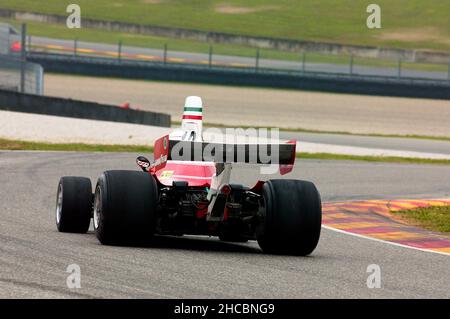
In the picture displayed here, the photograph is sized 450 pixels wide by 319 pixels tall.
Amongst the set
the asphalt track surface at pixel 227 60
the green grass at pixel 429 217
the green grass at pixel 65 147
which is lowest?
the green grass at pixel 65 147

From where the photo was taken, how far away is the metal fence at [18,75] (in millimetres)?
31641

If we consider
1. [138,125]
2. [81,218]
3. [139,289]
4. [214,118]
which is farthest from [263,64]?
[139,289]

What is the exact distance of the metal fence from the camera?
104ft

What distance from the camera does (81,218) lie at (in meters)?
12.7

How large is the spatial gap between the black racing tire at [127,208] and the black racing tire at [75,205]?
4.23ft

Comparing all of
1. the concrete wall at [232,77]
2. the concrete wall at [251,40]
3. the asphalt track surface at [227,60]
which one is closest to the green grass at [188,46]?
the concrete wall at [251,40]

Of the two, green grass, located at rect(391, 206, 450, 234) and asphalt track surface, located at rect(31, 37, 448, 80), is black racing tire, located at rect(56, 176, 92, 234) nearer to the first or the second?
green grass, located at rect(391, 206, 450, 234)

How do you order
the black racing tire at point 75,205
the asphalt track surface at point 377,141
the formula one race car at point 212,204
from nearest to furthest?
the formula one race car at point 212,204 → the black racing tire at point 75,205 → the asphalt track surface at point 377,141

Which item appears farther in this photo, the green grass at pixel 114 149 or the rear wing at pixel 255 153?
the green grass at pixel 114 149

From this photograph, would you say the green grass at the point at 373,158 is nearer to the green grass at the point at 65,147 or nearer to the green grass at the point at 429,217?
the green grass at the point at 65,147

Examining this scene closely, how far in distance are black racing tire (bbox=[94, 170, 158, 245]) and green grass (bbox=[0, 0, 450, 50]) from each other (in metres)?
52.7

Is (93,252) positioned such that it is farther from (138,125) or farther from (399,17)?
(399,17)

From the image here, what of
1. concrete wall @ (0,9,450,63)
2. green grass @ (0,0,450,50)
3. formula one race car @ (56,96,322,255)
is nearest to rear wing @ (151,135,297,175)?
formula one race car @ (56,96,322,255)

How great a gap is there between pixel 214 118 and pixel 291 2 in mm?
32899
